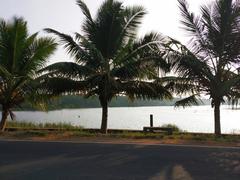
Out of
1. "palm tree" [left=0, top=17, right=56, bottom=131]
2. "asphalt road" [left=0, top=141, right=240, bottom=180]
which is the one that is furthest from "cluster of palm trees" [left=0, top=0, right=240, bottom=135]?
"asphalt road" [left=0, top=141, right=240, bottom=180]

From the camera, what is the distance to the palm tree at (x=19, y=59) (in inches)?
739

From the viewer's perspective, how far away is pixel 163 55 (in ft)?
54.5

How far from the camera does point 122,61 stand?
56.3 feet

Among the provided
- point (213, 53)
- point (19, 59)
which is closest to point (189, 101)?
point (213, 53)

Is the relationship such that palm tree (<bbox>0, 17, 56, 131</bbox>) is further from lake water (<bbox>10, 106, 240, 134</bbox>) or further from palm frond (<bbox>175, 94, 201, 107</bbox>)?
lake water (<bbox>10, 106, 240, 134</bbox>)

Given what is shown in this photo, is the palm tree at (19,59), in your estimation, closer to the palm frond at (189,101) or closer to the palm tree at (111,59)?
the palm tree at (111,59)

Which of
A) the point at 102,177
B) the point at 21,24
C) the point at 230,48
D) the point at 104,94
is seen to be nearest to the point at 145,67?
the point at 104,94

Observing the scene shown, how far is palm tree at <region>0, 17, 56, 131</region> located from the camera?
18.8m

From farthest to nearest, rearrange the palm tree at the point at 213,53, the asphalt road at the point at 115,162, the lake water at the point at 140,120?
the lake water at the point at 140,120 < the palm tree at the point at 213,53 < the asphalt road at the point at 115,162

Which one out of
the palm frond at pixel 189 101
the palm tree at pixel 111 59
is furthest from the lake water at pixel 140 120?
the palm tree at pixel 111 59

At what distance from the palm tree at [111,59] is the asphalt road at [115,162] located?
593 centimetres

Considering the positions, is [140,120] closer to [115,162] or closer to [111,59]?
[111,59]

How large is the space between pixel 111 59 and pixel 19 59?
4.66 m

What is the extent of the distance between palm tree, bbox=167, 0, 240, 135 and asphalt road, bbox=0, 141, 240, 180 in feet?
18.7
